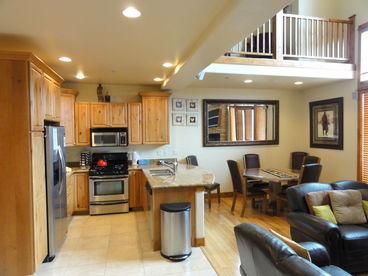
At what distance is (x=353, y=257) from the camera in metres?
2.58

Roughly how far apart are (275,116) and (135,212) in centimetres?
405

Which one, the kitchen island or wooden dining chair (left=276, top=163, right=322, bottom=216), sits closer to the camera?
the kitchen island

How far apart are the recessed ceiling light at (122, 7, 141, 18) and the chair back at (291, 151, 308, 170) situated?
17.1ft

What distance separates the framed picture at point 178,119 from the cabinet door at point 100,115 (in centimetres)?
145

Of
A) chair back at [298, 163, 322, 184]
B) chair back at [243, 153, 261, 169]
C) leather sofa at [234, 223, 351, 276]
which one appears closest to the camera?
leather sofa at [234, 223, 351, 276]

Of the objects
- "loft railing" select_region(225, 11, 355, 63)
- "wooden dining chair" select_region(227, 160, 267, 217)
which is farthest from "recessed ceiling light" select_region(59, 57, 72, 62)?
"wooden dining chair" select_region(227, 160, 267, 217)

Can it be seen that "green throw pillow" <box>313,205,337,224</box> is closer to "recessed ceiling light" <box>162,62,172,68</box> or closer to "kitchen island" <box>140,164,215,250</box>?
"kitchen island" <box>140,164,215,250</box>

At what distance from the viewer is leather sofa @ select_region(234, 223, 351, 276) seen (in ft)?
4.47

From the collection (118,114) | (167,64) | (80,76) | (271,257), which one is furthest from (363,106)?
(80,76)

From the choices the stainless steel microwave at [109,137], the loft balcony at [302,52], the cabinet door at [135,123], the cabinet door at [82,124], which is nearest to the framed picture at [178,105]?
the cabinet door at [135,123]

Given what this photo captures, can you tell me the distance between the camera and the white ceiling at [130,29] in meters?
1.92

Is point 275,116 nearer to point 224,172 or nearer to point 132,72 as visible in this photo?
point 224,172

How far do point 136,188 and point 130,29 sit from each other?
321cm

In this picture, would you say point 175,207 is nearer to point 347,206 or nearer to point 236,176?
point 236,176
